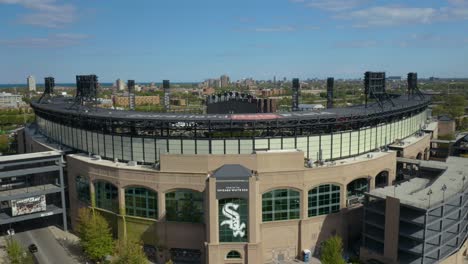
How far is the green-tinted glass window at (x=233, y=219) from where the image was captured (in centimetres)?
4581

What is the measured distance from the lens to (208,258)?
46500mm

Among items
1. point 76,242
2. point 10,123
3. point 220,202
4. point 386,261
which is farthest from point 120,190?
point 10,123

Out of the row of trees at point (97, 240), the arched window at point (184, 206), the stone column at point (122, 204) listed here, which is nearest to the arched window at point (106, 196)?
the stone column at point (122, 204)

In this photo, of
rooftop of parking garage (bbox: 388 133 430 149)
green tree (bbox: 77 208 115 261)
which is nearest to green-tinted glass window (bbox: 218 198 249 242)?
green tree (bbox: 77 208 115 261)

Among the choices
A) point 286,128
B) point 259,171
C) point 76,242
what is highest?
point 286,128

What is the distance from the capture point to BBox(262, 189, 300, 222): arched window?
50.6 metres

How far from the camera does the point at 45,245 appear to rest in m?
56.3

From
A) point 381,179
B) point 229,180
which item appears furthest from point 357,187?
point 229,180

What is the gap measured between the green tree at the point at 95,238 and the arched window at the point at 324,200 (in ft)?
85.4

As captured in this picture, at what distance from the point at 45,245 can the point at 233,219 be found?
94.9ft

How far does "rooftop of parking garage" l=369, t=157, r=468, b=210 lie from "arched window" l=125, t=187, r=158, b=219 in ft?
89.6

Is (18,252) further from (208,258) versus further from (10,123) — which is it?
(10,123)

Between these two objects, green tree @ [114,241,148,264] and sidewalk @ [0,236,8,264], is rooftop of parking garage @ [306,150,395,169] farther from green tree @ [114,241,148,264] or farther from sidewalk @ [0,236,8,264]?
sidewalk @ [0,236,8,264]

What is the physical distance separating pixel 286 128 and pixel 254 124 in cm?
525
